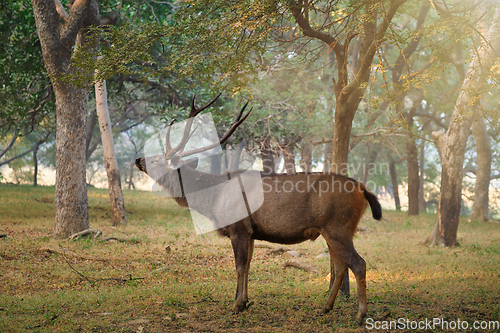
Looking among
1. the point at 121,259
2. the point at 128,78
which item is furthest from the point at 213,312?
the point at 128,78

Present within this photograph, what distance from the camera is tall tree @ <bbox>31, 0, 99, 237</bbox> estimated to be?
10242 millimetres

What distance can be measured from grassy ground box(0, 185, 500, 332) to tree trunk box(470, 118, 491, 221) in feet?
22.0

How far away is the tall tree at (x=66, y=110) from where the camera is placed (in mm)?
10242

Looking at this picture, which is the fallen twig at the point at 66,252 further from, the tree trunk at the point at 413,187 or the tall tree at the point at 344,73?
the tree trunk at the point at 413,187

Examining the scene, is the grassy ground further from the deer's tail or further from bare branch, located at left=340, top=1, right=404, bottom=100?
bare branch, located at left=340, top=1, right=404, bottom=100

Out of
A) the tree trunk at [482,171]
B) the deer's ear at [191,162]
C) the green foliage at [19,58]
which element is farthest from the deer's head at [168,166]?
the tree trunk at [482,171]

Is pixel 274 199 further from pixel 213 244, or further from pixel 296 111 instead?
pixel 296 111

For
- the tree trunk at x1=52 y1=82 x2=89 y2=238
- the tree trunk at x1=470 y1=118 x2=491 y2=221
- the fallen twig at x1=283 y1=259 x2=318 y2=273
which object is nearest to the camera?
the fallen twig at x1=283 y1=259 x2=318 y2=273

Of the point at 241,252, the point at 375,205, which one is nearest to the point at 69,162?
the point at 241,252

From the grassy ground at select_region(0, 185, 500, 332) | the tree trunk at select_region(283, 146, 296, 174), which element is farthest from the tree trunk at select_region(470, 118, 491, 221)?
the tree trunk at select_region(283, 146, 296, 174)

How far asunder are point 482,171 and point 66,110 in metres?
17.8

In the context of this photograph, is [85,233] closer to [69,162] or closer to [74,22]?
[69,162]

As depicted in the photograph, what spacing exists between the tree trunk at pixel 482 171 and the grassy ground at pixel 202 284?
22.0ft

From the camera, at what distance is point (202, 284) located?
7.09m
